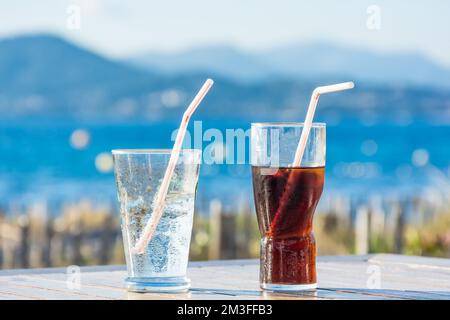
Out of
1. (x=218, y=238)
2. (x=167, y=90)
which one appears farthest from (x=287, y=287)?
(x=167, y=90)

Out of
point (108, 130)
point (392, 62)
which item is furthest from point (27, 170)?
point (392, 62)

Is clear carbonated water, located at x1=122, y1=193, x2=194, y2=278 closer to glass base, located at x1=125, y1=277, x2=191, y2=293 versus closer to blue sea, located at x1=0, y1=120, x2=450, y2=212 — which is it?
glass base, located at x1=125, y1=277, x2=191, y2=293

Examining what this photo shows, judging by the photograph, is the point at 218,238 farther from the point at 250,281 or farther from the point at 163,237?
the point at 163,237

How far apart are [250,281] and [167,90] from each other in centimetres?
4116

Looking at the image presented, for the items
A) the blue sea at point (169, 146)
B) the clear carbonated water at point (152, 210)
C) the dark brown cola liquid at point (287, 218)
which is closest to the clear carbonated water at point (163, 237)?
the clear carbonated water at point (152, 210)

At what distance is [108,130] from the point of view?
1694 inches

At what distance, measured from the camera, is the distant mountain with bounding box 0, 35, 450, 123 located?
42969 mm

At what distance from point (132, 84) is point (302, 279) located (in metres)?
42.7

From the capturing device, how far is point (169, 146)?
3809 centimetres

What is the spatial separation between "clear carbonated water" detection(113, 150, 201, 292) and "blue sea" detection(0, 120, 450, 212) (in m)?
20.4

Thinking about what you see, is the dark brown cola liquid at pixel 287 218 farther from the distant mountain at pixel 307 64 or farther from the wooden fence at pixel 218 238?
the distant mountain at pixel 307 64

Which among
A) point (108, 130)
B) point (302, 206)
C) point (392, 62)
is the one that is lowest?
point (302, 206)

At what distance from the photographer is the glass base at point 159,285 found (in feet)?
7.21
